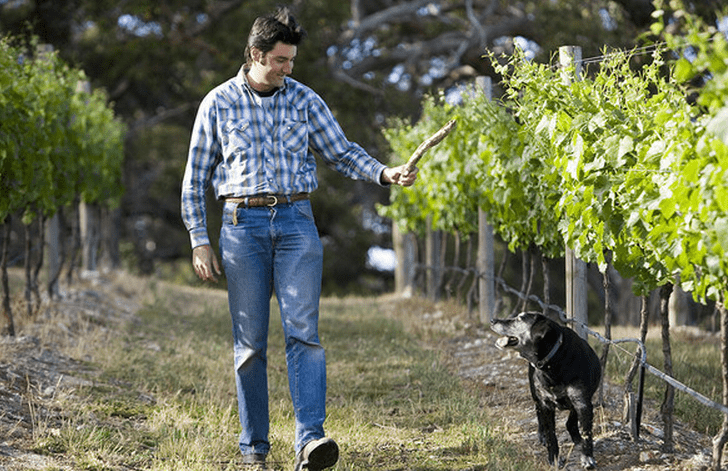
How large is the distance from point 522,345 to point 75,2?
12876 millimetres

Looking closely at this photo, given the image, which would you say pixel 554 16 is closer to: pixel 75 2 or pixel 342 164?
pixel 75 2

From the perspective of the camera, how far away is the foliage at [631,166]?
309 centimetres

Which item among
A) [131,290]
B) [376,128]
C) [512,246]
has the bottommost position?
[131,290]

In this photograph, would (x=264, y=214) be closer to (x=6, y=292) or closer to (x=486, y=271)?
(x=6, y=292)

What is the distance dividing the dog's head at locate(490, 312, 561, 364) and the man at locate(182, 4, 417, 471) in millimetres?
857

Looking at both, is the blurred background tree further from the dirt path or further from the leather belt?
the leather belt

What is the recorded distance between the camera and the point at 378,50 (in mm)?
18656

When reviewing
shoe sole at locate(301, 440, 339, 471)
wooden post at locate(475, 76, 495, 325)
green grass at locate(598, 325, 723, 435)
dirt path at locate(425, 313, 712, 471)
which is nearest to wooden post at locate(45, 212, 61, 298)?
wooden post at locate(475, 76, 495, 325)

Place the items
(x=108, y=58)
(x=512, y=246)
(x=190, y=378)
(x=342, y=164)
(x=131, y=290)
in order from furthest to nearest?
1. (x=108, y=58)
2. (x=131, y=290)
3. (x=512, y=246)
4. (x=190, y=378)
5. (x=342, y=164)

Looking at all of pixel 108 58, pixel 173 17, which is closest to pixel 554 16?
pixel 173 17

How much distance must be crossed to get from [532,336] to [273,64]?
1.74 meters

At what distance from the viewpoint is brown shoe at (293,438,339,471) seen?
12.0 feet

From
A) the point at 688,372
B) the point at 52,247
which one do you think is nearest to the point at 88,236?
the point at 52,247

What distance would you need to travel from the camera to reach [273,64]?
3.89 m
